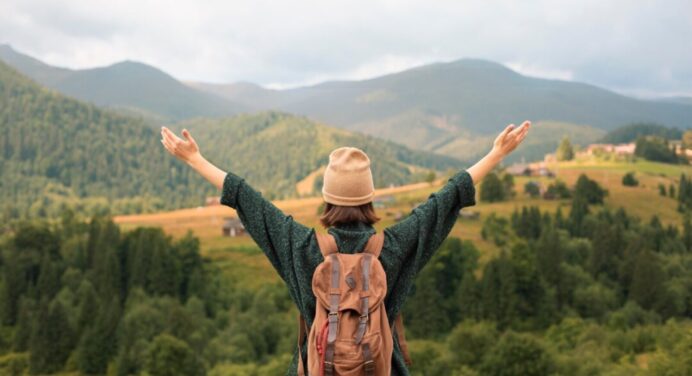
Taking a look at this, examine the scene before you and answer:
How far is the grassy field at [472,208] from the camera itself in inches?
3433

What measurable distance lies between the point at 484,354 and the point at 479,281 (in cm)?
2443

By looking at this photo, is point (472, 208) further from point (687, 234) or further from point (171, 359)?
point (171, 359)

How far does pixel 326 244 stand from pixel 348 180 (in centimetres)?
35

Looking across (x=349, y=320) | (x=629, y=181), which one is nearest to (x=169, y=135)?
(x=349, y=320)

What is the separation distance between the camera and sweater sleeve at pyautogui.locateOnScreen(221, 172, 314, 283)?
3.69m

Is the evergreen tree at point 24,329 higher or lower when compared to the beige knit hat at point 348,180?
lower

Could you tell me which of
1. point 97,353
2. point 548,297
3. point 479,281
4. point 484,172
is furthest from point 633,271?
point 484,172

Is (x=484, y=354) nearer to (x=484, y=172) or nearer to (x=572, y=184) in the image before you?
(x=484, y=172)

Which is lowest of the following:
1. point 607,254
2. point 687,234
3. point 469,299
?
point 469,299

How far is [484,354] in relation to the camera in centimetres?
5053


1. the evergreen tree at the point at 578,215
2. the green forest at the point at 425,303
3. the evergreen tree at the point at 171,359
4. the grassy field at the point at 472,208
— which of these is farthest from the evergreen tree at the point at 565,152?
the evergreen tree at the point at 171,359

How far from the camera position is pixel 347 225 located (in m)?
3.72

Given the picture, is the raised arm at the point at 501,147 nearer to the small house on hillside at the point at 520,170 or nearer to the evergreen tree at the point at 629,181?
the evergreen tree at the point at 629,181

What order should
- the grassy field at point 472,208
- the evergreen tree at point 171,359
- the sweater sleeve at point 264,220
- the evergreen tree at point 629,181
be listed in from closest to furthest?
the sweater sleeve at point 264,220 < the evergreen tree at point 171,359 < the grassy field at point 472,208 < the evergreen tree at point 629,181
